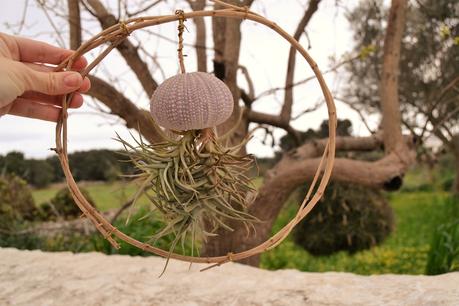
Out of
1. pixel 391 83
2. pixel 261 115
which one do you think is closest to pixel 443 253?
pixel 391 83

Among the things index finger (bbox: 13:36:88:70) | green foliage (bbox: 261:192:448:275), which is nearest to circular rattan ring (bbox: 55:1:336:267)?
index finger (bbox: 13:36:88:70)

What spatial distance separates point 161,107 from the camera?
4.89 feet

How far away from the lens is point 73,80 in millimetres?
1693

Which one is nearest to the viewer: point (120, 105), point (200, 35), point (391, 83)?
point (120, 105)

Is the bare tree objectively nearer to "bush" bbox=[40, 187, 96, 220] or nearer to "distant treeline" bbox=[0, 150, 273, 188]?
"distant treeline" bbox=[0, 150, 273, 188]

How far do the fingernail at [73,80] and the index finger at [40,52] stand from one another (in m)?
0.29

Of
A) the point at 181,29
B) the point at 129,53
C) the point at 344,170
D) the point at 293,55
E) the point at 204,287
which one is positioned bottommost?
the point at 204,287

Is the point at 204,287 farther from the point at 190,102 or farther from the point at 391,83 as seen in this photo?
the point at 391,83

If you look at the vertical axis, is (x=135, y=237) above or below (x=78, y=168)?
below

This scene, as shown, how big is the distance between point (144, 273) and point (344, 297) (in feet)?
3.52

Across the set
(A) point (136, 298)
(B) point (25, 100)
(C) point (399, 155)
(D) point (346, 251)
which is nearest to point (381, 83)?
(C) point (399, 155)

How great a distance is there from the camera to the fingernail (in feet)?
5.54

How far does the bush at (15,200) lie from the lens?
566 cm

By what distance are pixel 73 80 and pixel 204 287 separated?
127 centimetres
